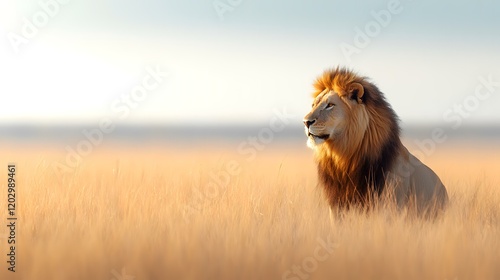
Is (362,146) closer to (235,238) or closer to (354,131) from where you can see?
(354,131)

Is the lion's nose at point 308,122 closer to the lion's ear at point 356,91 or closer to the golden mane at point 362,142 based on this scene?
the golden mane at point 362,142

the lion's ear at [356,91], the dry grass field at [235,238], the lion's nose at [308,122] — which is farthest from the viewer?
the lion's ear at [356,91]

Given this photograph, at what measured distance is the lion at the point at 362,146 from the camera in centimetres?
598

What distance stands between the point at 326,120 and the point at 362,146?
1.42 ft

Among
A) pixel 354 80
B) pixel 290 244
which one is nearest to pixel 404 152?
pixel 354 80

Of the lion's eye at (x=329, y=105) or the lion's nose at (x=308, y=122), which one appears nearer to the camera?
the lion's nose at (x=308, y=122)

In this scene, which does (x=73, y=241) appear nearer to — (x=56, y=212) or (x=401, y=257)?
(x=56, y=212)

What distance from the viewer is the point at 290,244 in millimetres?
4930

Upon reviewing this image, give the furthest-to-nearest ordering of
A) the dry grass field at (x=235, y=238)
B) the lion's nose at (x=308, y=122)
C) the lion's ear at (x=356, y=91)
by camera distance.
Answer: the lion's ear at (x=356, y=91) → the lion's nose at (x=308, y=122) → the dry grass field at (x=235, y=238)

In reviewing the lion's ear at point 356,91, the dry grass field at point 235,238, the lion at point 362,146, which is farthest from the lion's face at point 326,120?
the dry grass field at point 235,238

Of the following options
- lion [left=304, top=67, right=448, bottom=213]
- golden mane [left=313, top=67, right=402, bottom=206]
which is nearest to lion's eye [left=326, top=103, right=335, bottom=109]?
lion [left=304, top=67, right=448, bottom=213]

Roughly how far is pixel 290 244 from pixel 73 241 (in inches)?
57.4

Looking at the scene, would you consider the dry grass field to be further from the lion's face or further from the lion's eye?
the lion's eye

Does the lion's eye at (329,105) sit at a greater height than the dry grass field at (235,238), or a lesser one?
greater
